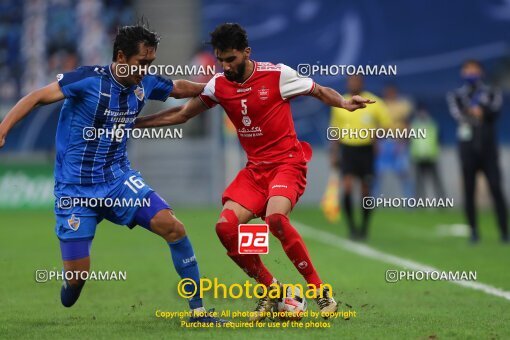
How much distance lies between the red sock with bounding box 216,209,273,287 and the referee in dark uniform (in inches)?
313

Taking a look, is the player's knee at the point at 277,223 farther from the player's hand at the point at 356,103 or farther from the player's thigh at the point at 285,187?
the player's hand at the point at 356,103

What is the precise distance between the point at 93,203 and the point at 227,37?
1629 millimetres

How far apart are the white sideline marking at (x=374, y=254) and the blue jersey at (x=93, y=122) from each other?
3.83m

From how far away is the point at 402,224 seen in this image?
2047cm

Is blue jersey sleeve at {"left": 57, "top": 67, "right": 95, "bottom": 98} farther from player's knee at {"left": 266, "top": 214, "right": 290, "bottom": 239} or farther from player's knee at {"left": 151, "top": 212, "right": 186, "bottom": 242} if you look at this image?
player's knee at {"left": 266, "top": 214, "right": 290, "bottom": 239}

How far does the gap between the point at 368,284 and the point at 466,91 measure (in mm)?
5467

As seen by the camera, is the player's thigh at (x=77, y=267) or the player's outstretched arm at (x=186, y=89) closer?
the player's thigh at (x=77, y=267)

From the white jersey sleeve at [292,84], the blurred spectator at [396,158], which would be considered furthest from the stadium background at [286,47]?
the white jersey sleeve at [292,84]

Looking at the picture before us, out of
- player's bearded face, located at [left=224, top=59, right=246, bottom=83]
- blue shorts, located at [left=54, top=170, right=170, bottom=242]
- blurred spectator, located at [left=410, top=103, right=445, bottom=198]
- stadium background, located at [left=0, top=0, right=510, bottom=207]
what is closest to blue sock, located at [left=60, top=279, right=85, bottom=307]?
blue shorts, located at [left=54, top=170, right=170, bottom=242]

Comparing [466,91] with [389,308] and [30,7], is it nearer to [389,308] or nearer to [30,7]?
[389,308]

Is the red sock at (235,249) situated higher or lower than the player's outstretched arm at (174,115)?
lower

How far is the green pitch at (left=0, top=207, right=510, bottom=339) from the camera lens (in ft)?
27.2

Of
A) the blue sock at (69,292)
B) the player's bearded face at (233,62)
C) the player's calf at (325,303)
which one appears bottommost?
the player's calf at (325,303)

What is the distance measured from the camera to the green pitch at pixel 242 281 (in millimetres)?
8289
